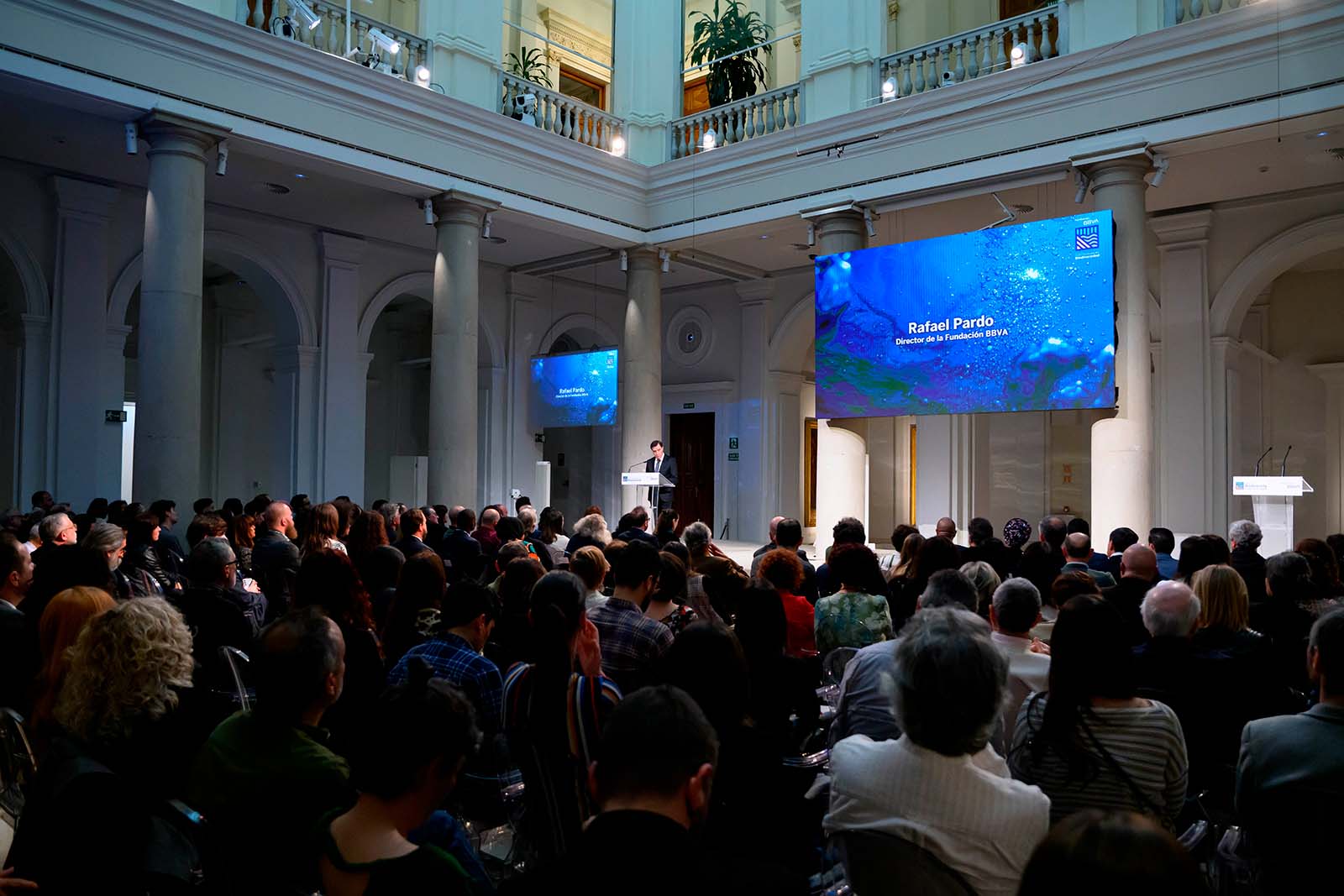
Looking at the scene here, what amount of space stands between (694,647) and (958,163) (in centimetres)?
820

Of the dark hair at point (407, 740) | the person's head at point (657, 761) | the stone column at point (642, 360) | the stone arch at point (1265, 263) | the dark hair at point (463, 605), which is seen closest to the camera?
the person's head at point (657, 761)

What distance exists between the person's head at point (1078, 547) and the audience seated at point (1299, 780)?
3008 mm

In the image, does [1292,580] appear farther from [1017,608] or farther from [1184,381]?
[1184,381]

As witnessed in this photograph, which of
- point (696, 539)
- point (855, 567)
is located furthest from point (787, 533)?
point (855, 567)

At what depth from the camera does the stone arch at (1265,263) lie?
9.82m

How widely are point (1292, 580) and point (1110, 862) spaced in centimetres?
334

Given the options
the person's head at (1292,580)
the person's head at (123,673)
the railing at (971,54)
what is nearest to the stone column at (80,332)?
the railing at (971,54)

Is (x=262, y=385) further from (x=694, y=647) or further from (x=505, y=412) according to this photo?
(x=694, y=647)


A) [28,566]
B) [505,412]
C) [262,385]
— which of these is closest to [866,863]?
[28,566]

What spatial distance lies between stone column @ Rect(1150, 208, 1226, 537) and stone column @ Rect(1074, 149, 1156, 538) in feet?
8.46

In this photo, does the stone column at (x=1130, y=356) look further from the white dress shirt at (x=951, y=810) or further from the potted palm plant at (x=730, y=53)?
the white dress shirt at (x=951, y=810)

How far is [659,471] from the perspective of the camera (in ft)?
34.2

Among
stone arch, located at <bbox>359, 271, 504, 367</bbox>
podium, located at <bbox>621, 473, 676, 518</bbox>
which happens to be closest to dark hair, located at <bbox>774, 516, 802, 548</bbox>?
podium, located at <bbox>621, 473, 676, 518</bbox>

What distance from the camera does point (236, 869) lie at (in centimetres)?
184
